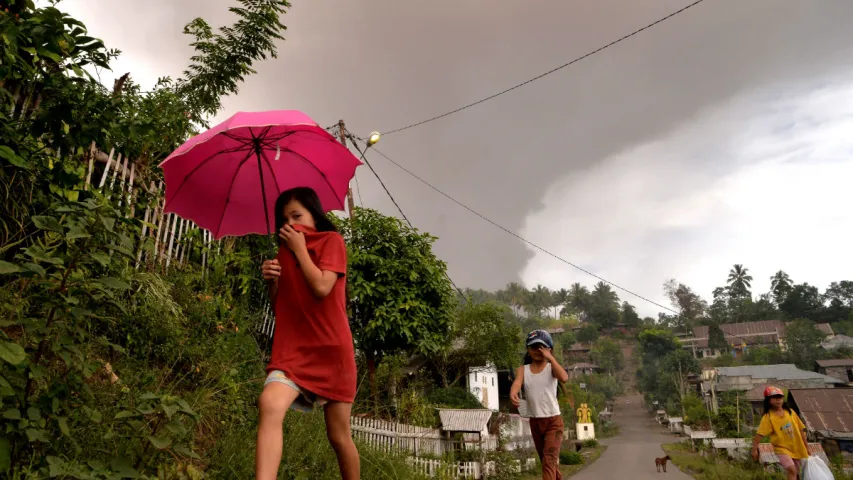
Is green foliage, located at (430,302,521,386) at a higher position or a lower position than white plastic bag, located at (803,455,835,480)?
higher

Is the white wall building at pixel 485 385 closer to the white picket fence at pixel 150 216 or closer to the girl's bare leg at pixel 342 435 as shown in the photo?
the white picket fence at pixel 150 216

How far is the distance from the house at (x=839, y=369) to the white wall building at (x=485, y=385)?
49085mm

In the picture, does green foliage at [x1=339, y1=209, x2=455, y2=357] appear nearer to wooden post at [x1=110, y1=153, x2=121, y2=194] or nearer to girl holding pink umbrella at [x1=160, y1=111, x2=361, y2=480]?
wooden post at [x1=110, y1=153, x2=121, y2=194]

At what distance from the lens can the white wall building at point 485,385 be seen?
2491 cm

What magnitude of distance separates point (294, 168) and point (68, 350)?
5.10 feet

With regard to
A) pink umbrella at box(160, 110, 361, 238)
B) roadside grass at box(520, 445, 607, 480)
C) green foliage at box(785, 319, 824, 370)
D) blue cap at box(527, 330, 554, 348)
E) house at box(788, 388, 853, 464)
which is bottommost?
roadside grass at box(520, 445, 607, 480)

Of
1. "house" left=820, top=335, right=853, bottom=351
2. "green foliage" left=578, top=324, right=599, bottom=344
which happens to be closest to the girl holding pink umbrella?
"house" left=820, top=335, right=853, bottom=351

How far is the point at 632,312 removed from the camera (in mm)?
147000

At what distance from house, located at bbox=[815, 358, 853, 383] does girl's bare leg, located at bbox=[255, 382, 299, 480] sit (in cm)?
7192

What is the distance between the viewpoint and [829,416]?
28.9 m

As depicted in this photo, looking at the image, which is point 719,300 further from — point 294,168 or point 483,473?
point 294,168

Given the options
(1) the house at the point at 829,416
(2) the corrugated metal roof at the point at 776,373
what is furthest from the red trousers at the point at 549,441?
(2) the corrugated metal roof at the point at 776,373

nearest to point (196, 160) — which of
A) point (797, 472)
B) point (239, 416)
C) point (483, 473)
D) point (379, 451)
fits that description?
point (239, 416)

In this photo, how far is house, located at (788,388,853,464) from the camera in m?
27.4
